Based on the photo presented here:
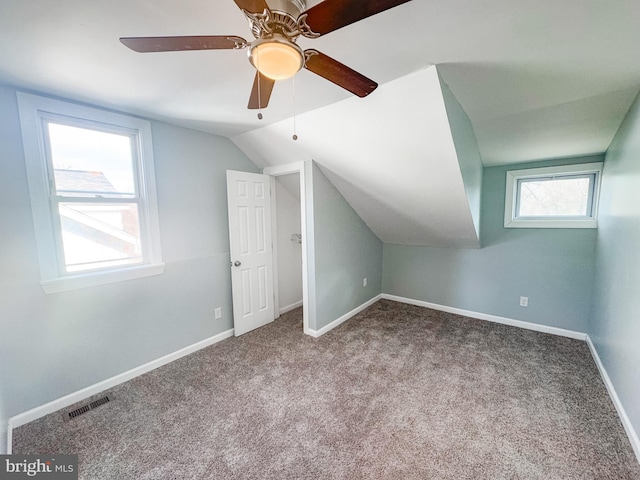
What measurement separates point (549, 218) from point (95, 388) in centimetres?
471

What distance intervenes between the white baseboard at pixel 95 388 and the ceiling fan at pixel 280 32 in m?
2.45

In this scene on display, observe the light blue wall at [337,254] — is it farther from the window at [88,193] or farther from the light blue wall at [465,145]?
the window at [88,193]

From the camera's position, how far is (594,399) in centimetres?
197

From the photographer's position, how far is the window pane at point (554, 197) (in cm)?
290

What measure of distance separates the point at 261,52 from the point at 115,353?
8.33 feet

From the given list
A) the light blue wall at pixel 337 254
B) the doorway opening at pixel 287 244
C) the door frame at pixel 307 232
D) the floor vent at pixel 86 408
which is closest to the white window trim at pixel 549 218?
the light blue wall at pixel 337 254

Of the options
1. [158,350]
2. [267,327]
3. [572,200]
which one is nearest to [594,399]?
[572,200]

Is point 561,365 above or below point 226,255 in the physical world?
below

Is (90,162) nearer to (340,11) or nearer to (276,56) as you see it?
(276,56)

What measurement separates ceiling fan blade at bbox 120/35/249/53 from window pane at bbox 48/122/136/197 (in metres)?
1.57

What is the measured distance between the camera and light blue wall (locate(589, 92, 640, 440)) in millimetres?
1672

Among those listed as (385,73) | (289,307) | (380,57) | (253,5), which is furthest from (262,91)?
(289,307)

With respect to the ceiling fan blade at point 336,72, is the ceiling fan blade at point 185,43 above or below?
above

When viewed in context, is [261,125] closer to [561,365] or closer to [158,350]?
[158,350]
